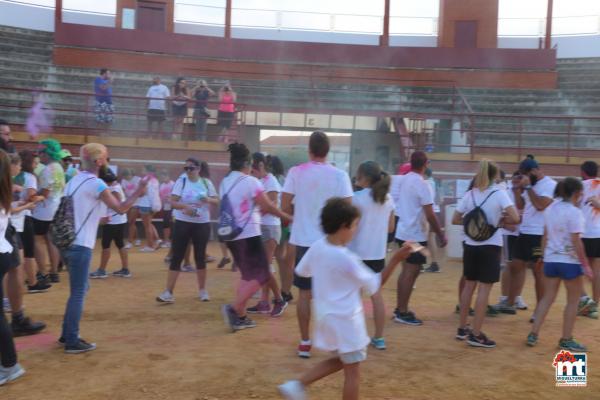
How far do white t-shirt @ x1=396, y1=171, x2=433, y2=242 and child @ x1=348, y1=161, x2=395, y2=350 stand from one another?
0.84m

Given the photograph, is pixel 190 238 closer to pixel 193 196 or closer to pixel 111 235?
pixel 193 196

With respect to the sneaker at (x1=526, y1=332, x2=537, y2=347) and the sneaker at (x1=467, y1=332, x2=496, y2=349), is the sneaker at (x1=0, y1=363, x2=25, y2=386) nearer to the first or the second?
the sneaker at (x1=467, y1=332, x2=496, y2=349)

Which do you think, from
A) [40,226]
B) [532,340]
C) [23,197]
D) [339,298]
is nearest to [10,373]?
[23,197]

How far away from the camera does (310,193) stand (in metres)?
5.11

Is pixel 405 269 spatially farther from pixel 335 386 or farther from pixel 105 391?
pixel 105 391

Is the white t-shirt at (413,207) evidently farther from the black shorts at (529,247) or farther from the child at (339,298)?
the child at (339,298)

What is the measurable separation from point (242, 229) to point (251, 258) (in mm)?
308

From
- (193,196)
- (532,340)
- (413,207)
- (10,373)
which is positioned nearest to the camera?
(10,373)

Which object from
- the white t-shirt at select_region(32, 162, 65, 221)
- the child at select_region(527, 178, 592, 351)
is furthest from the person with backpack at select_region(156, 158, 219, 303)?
the child at select_region(527, 178, 592, 351)

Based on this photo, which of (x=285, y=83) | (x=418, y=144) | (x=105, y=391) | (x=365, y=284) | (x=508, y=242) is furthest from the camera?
(x=285, y=83)

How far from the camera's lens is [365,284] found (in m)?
3.55

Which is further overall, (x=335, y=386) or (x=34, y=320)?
(x=34, y=320)

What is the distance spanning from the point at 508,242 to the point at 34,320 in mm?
5372

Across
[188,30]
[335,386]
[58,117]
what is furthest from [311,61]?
[335,386]
